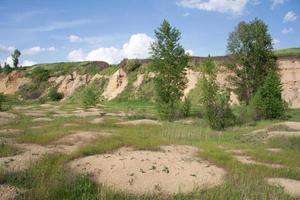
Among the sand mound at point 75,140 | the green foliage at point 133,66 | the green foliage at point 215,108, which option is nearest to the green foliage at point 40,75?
the green foliage at point 133,66

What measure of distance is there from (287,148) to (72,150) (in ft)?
47.0

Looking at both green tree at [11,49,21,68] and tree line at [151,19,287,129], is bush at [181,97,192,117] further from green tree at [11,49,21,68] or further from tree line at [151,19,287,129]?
green tree at [11,49,21,68]

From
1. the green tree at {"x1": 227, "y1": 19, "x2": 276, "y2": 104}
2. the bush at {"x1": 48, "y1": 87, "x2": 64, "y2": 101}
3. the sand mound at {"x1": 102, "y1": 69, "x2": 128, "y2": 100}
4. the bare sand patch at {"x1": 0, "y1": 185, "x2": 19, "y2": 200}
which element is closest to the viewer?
the bare sand patch at {"x1": 0, "y1": 185, "x2": 19, "y2": 200}

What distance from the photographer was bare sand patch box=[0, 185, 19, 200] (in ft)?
38.3

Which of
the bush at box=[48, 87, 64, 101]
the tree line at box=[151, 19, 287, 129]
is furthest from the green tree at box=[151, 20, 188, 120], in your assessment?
the bush at box=[48, 87, 64, 101]

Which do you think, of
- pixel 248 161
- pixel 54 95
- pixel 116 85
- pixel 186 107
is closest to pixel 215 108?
pixel 186 107

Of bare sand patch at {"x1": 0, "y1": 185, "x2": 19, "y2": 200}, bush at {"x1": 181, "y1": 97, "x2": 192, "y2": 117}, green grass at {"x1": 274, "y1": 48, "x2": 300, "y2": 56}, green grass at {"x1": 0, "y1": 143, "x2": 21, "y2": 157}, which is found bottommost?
green grass at {"x1": 0, "y1": 143, "x2": 21, "y2": 157}

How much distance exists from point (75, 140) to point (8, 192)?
1393 cm

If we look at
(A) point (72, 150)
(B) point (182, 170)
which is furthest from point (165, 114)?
(B) point (182, 170)

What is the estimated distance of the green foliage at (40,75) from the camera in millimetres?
103000

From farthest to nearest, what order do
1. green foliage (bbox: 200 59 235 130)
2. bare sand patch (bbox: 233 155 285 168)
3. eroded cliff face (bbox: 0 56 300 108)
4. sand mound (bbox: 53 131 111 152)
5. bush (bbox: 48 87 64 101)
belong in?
bush (bbox: 48 87 64 101), eroded cliff face (bbox: 0 56 300 108), green foliage (bbox: 200 59 235 130), sand mound (bbox: 53 131 111 152), bare sand patch (bbox: 233 155 285 168)

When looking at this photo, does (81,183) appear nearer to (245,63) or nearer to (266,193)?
(266,193)

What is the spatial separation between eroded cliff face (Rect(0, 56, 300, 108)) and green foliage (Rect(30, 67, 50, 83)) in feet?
5.04

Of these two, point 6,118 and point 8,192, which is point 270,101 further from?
point 8,192
